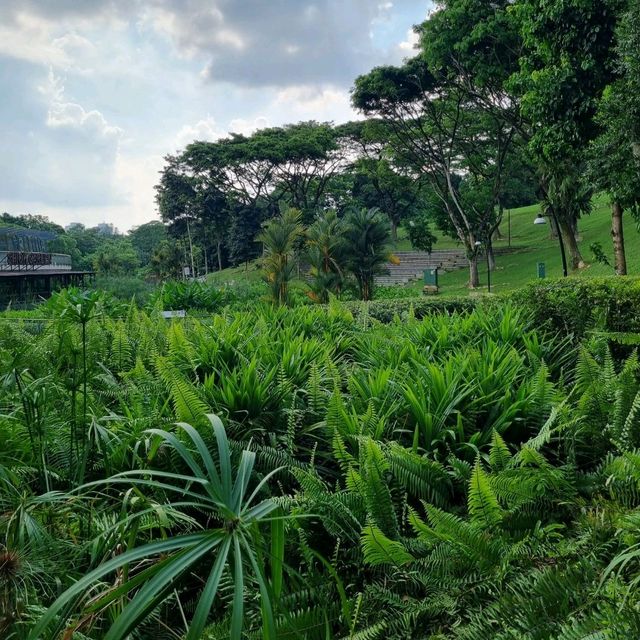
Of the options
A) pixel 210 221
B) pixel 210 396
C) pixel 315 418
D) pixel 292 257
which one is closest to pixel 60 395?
pixel 210 396

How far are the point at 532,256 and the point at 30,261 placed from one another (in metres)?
26.4

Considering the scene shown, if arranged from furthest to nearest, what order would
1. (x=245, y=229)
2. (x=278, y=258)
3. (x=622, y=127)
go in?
(x=245, y=229) → (x=278, y=258) → (x=622, y=127)

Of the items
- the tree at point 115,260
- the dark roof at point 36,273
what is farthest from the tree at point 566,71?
the tree at point 115,260

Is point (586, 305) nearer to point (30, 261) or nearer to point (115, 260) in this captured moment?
point (30, 261)

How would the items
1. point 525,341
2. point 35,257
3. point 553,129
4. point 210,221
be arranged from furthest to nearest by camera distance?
point 210,221 → point 35,257 → point 553,129 → point 525,341

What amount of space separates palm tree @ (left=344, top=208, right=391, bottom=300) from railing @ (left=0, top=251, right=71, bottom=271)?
16.9 m

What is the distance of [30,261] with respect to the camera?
26.5 meters

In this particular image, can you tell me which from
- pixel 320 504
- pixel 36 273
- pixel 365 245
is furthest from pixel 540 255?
pixel 320 504

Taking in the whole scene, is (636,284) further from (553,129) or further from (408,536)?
(553,129)

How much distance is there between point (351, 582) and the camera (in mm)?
1854

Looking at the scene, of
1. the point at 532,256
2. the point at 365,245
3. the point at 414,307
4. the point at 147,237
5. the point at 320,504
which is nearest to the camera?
the point at 320,504

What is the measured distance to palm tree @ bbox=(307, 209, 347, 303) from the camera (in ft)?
57.7

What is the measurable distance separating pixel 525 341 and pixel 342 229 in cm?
1458

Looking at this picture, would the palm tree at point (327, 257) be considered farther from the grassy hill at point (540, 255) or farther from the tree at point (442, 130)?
the grassy hill at point (540, 255)
